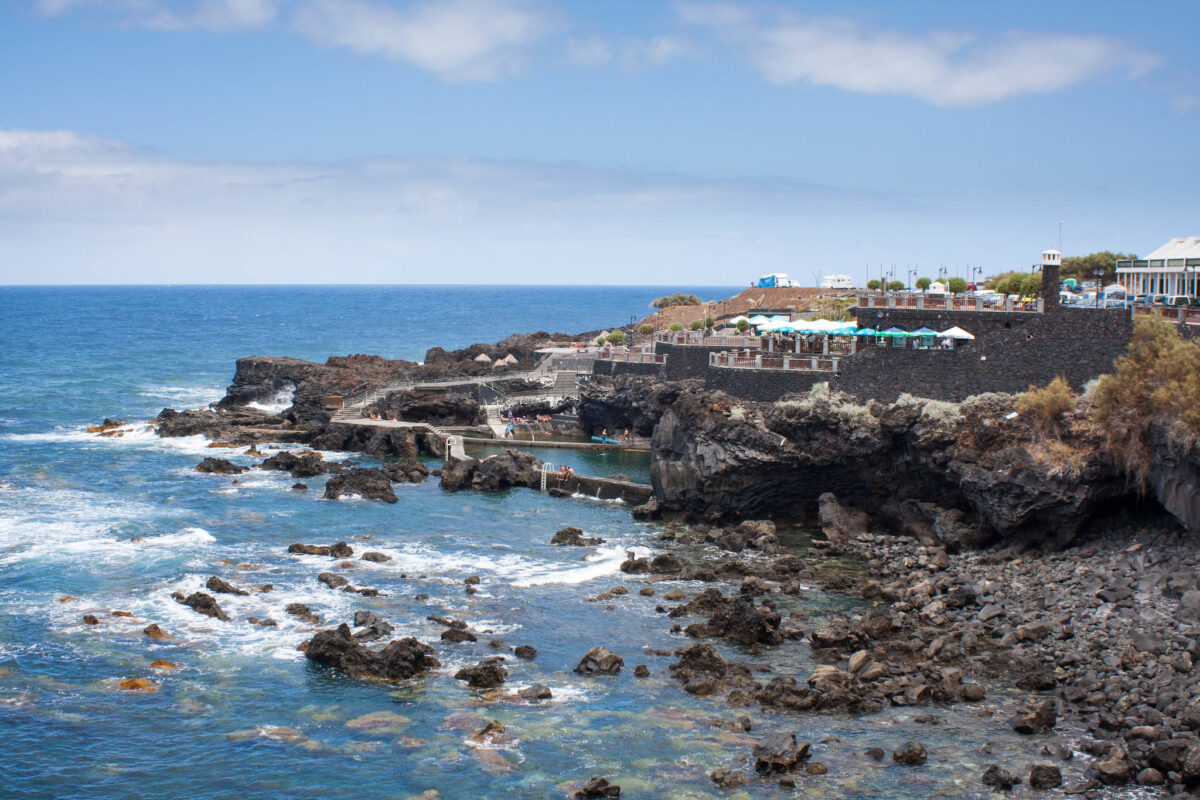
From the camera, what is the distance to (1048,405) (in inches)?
1613

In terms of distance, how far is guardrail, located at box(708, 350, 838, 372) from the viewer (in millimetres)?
55625

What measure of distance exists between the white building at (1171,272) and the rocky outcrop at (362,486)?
129ft

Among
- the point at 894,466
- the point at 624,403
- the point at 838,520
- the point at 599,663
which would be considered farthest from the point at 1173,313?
the point at 624,403

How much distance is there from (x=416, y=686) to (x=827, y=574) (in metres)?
17.0

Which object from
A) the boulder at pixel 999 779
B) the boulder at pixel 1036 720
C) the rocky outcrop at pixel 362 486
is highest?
the rocky outcrop at pixel 362 486

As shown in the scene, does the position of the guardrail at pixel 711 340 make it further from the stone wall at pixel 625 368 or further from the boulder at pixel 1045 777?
the boulder at pixel 1045 777

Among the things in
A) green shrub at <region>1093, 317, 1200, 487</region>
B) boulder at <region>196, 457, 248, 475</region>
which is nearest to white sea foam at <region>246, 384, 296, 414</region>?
boulder at <region>196, 457, 248, 475</region>

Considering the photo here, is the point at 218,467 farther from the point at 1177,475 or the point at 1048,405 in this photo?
the point at 1177,475

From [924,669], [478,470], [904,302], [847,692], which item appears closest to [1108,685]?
[924,669]

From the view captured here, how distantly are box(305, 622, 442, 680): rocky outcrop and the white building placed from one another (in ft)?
130

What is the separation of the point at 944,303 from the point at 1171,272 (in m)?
13.8

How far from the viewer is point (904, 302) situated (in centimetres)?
5369

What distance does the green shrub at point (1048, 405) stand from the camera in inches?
1613

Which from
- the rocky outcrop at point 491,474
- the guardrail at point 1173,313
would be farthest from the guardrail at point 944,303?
the rocky outcrop at point 491,474
